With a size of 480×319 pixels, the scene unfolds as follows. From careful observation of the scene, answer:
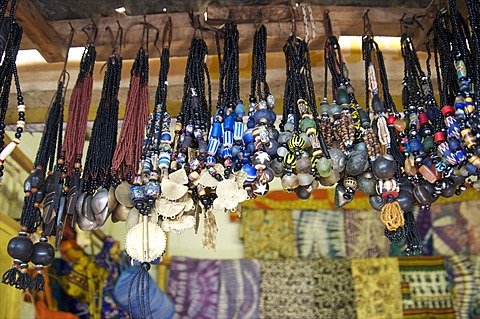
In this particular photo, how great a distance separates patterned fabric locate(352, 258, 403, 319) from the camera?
11.0 ft

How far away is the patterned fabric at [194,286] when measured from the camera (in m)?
3.46

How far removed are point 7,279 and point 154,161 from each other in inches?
19.0

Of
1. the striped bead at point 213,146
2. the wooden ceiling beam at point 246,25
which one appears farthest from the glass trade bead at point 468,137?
the striped bead at point 213,146

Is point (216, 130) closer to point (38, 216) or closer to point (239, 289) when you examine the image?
point (38, 216)

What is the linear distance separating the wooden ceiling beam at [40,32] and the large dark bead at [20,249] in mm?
722

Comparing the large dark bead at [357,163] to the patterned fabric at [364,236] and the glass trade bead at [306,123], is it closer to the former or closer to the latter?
the glass trade bead at [306,123]

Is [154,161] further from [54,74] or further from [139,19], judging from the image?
[54,74]

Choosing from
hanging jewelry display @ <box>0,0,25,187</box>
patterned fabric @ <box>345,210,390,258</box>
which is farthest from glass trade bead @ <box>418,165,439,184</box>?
patterned fabric @ <box>345,210,390,258</box>

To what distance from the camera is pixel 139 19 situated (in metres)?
1.87

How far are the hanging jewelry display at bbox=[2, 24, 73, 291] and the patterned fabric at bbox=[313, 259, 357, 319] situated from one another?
225cm

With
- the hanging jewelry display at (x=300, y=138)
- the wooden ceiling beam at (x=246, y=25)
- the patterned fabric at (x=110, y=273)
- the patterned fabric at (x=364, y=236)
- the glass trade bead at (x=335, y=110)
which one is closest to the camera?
the hanging jewelry display at (x=300, y=138)

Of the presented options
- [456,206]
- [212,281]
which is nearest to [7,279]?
[212,281]

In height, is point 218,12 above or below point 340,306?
above

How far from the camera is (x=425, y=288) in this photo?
3412 millimetres
